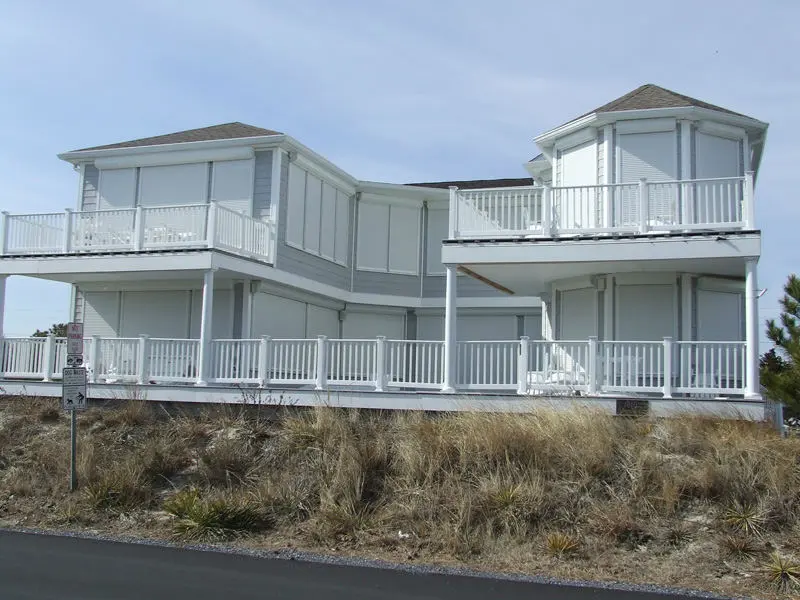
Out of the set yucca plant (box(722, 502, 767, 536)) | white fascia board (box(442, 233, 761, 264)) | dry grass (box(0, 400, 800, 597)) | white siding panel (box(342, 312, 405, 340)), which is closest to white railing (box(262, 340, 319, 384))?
dry grass (box(0, 400, 800, 597))

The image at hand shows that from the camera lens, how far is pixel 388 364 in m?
16.5

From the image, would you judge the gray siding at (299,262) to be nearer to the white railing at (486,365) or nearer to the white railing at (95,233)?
the white railing at (95,233)

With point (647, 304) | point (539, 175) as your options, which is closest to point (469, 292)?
point (539, 175)

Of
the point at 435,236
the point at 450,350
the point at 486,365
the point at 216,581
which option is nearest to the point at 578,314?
Answer: the point at 486,365

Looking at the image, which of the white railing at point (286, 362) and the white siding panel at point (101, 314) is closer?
the white railing at point (286, 362)

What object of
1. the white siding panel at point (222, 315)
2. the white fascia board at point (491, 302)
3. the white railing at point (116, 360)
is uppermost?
the white fascia board at point (491, 302)

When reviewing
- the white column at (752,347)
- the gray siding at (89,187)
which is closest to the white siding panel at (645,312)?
the white column at (752,347)

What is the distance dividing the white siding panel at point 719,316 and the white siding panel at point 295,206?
9.89m

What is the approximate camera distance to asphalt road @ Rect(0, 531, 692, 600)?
9453 mm

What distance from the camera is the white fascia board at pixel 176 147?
2058 centimetres

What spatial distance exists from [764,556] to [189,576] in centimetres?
714

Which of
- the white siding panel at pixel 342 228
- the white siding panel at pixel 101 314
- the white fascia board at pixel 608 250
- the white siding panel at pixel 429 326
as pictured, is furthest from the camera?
the white siding panel at pixel 429 326

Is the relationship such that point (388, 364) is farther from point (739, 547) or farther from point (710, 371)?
point (739, 547)

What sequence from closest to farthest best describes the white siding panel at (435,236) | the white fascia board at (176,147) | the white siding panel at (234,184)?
the white fascia board at (176,147), the white siding panel at (234,184), the white siding panel at (435,236)
